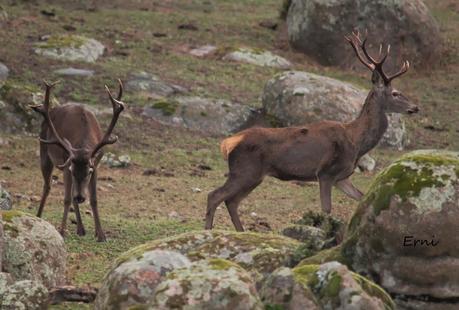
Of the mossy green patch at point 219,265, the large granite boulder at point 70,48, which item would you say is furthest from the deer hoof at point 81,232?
the large granite boulder at point 70,48

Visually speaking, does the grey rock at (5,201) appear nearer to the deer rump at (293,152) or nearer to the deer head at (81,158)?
the deer head at (81,158)

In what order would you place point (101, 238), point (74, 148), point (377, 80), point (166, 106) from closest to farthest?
point (101, 238) → point (74, 148) → point (377, 80) → point (166, 106)

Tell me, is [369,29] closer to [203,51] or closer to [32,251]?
[203,51]

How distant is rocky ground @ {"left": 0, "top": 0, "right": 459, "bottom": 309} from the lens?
16.0 m

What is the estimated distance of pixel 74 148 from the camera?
14.6 metres

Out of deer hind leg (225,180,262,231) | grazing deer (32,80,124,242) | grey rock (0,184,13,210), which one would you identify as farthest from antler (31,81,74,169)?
deer hind leg (225,180,262,231)

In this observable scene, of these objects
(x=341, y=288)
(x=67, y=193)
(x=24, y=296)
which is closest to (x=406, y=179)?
(x=341, y=288)

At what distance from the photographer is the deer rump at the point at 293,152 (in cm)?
1473

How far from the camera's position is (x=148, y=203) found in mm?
16484

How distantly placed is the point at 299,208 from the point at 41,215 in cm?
372

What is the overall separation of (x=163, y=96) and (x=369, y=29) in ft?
20.1

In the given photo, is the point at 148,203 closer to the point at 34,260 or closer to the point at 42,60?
the point at 34,260

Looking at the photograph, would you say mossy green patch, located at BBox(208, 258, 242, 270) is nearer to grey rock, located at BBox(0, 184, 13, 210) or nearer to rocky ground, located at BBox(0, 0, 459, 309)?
rocky ground, located at BBox(0, 0, 459, 309)

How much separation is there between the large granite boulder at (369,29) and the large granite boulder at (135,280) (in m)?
17.9
